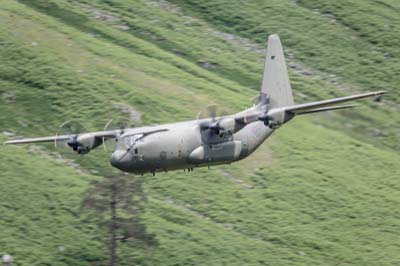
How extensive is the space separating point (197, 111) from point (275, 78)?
32.8 metres

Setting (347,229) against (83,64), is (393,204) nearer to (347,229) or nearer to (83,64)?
(347,229)

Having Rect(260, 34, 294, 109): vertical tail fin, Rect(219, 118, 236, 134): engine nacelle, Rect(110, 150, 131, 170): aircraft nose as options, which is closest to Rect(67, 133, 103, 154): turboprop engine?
Rect(110, 150, 131, 170): aircraft nose

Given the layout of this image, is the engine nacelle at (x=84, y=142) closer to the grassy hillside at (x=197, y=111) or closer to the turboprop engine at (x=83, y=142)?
the turboprop engine at (x=83, y=142)

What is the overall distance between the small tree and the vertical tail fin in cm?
1392

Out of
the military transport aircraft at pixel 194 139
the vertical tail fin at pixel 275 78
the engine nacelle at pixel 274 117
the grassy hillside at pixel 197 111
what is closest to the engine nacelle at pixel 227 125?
the military transport aircraft at pixel 194 139

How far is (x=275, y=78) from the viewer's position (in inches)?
3007

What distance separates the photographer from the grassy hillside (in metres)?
89.6

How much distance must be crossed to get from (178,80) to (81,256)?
34859 mm

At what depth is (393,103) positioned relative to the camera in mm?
124938

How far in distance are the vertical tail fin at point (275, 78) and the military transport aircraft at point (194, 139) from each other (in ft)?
8.26

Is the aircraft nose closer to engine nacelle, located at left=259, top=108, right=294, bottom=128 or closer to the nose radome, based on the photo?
the nose radome

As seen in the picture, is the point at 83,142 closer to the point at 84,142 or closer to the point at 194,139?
the point at 84,142

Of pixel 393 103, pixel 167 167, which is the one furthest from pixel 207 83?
pixel 167 167

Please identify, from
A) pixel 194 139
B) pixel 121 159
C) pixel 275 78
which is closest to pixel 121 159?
pixel 121 159
